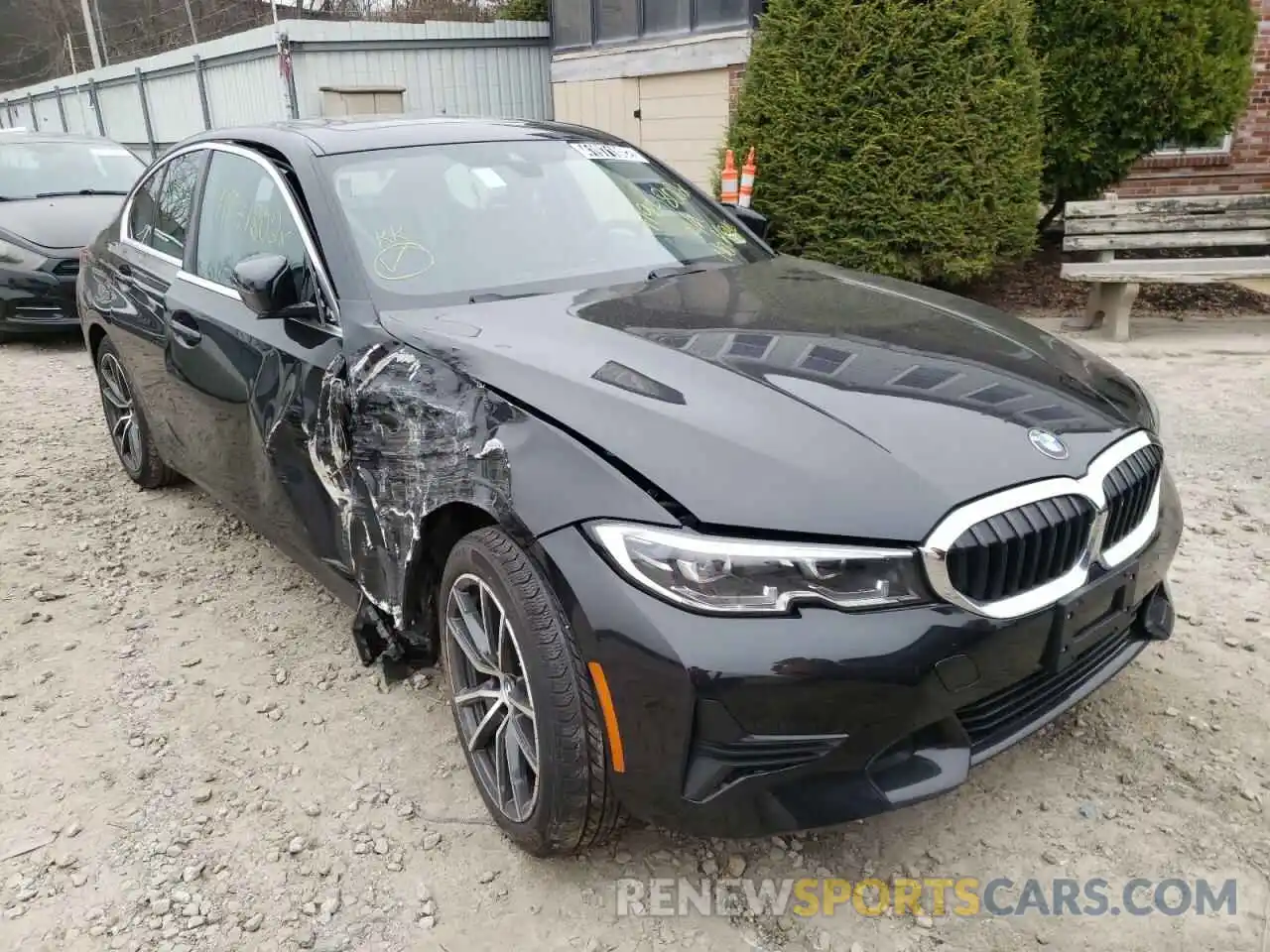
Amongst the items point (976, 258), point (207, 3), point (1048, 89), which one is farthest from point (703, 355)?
point (207, 3)

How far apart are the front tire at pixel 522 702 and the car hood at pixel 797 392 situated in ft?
0.92

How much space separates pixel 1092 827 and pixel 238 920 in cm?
199

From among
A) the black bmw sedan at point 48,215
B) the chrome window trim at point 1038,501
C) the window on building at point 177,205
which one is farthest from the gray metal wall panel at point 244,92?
the chrome window trim at point 1038,501

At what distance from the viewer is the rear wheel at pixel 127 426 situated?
4.47 meters

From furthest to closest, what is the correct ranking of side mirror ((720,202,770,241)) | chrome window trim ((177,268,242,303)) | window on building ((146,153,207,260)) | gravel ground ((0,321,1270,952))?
1. side mirror ((720,202,770,241))
2. window on building ((146,153,207,260))
3. chrome window trim ((177,268,242,303))
4. gravel ground ((0,321,1270,952))

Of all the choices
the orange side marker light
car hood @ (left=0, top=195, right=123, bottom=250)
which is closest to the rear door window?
the orange side marker light

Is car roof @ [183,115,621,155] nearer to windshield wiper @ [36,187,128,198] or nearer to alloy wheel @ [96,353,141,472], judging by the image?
alloy wheel @ [96,353,141,472]

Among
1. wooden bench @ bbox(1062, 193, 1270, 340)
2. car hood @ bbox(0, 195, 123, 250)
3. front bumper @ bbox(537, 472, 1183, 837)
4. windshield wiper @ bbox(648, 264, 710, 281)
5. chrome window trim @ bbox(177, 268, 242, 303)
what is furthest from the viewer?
car hood @ bbox(0, 195, 123, 250)

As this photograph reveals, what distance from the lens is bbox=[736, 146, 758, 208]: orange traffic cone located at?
7617 mm

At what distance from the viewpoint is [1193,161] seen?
445 inches

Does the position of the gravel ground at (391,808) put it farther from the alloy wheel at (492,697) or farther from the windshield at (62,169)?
the windshield at (62,169)

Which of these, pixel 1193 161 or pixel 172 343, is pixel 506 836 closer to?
pixel 172 343

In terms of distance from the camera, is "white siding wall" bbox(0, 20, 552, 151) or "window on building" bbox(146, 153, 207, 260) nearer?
"window on building" bbox(146, 153, 207, 260)

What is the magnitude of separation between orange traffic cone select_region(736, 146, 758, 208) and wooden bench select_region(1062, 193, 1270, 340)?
7.58 feet
